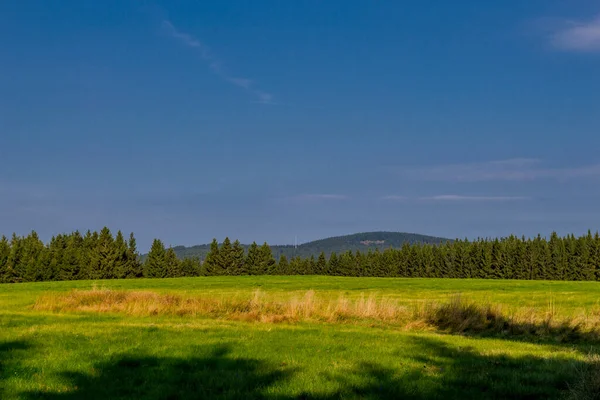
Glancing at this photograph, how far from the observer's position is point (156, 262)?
419 feet

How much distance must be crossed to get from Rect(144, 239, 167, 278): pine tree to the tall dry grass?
3970 inches

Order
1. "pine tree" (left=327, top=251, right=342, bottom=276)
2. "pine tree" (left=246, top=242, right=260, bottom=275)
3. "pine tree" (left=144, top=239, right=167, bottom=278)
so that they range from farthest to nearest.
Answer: "pine tree" (left=327, top=251, right=342, bottom=276)
"pine tree" (left=246, top=242, right=260, bottom=275)
"pine tree" (left=144, top=239, right=167, bottom=278)

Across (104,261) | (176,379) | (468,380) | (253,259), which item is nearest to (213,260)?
(253,259)

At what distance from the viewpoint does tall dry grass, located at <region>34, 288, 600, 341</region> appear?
70.8 ft

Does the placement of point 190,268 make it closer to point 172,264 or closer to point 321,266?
point 172,264

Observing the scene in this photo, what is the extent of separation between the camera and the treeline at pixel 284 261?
114 meters

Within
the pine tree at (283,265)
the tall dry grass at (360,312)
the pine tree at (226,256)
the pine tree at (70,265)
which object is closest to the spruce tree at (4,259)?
the pine tree at (70,265)

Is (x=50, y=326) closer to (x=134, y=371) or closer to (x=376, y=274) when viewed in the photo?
(x=134, y=371)

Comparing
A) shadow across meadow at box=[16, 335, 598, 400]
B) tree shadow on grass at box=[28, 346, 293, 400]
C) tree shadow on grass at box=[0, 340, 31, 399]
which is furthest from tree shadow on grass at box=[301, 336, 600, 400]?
tree shadow on grass at box=[0, 340, 31, 399]

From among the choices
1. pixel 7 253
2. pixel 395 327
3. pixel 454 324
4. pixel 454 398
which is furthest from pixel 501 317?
pixel 7 253

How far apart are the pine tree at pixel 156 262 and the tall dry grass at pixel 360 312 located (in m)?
101

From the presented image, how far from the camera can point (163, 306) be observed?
25.9 meters

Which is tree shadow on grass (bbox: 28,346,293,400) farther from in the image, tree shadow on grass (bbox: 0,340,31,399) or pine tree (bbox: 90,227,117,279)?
pine tree (bbox: 90,227,117,279)

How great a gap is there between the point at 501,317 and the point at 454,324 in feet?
6.92
